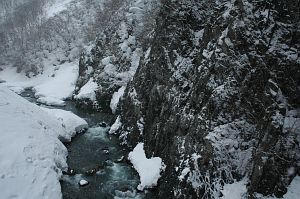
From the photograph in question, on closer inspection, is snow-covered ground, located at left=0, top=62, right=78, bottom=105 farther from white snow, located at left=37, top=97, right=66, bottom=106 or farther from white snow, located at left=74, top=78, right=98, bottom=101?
white snow, located at left=74, top=78, right=98, bottom=101

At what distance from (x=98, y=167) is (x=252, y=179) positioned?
1338cm

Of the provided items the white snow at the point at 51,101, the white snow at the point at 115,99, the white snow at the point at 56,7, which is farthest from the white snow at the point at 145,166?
the white snow at the point at 56,7

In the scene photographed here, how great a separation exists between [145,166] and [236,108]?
9624 mm

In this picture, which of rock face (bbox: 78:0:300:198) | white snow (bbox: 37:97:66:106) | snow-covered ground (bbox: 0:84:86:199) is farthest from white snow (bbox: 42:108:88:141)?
rock face (bbox: 78:0:300:198)

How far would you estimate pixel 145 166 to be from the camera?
1009 inches

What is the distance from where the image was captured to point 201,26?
28000mm

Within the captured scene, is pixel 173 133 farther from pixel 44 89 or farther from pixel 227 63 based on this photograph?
pixel 44 89

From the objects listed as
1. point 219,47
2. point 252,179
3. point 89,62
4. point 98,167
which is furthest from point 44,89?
point 252,179

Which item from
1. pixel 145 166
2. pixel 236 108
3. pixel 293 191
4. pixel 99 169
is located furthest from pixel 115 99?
pixel 293 191

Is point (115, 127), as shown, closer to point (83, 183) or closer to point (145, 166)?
point (145, 166)

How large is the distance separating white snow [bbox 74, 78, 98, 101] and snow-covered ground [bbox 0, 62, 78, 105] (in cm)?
405

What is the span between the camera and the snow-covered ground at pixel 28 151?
19344 millimetres

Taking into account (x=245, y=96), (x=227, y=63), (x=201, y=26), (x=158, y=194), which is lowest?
(x=158, y=194)

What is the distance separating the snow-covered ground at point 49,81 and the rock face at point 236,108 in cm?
2610
